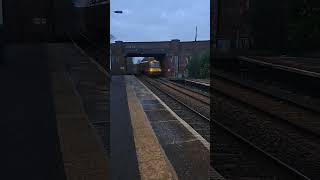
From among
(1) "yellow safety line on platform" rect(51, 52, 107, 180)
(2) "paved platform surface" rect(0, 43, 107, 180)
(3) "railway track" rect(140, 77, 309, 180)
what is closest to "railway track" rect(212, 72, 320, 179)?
(3) "railway track" rect(140, 77, 309, 180)

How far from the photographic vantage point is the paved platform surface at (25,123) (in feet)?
10.3

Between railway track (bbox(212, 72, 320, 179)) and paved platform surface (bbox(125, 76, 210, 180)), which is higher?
railway track (bbox(212, 72, 320, 179))

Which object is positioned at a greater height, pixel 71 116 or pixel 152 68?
pixel 71 116

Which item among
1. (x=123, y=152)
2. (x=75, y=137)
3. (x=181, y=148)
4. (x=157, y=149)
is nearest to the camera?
(x=75, y=137)

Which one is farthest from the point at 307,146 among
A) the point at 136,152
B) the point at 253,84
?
the point at 253,84

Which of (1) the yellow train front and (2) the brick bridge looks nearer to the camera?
(1) the yellow train front

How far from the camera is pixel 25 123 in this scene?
320cm

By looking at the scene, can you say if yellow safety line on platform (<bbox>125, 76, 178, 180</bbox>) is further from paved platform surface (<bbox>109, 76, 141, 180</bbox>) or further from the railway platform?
paved platform surface (<bbox>109, 76, 141, 180</bbox>)

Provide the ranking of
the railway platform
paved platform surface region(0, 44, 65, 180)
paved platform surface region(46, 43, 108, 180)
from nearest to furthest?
paved platform surface region(0, 44, 65, 180)
paved platform surface region(46, 43, 108, 180)
the railway platform

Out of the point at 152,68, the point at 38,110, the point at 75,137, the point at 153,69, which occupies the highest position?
the point at 38,110

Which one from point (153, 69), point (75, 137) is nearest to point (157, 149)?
point (75, 137)

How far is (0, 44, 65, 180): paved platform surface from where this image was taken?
10.3 ft

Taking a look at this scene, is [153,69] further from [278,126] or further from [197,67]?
[278,126]

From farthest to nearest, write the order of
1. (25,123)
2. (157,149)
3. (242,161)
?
(157,149) → (242,161) → (25,123)
